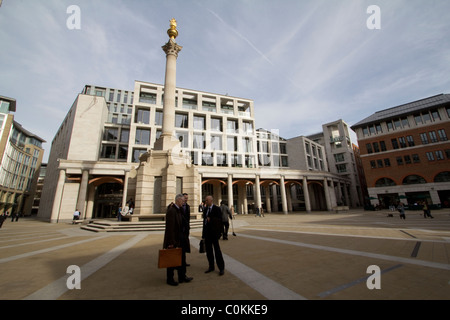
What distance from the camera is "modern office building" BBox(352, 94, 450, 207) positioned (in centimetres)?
3219

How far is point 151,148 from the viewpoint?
113ft

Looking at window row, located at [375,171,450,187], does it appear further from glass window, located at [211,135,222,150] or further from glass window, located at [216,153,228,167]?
glass window, located at [211,135,222,150]

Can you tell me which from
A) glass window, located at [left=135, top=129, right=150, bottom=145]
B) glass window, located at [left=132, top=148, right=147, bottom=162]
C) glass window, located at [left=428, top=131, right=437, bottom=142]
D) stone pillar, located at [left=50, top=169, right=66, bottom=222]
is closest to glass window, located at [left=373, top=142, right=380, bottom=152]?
glass window, located at [left=428, top=131, right=437, bottom=142]

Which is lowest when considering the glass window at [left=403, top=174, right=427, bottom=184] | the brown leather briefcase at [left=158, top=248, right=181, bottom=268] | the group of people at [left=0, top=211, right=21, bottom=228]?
the brown leather briefcase at [left=158, top=248, right=181, bottom=268]

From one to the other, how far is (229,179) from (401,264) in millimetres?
27425

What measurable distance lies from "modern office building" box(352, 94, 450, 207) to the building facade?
846 centimetres

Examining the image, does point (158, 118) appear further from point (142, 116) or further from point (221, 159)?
point (221, 159)

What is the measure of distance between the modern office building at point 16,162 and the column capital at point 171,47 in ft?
159

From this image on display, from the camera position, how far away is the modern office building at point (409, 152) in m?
32.2

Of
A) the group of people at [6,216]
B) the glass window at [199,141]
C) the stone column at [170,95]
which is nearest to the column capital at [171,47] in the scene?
the stone column at [170,95]

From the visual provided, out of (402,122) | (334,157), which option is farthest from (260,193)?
(402,122)

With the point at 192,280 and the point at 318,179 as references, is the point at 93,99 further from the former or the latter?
the point at 318,179

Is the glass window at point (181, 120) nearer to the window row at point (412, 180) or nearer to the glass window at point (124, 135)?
the glass window at point (124, 135)

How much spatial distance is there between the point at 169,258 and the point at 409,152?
46916 millimetres
